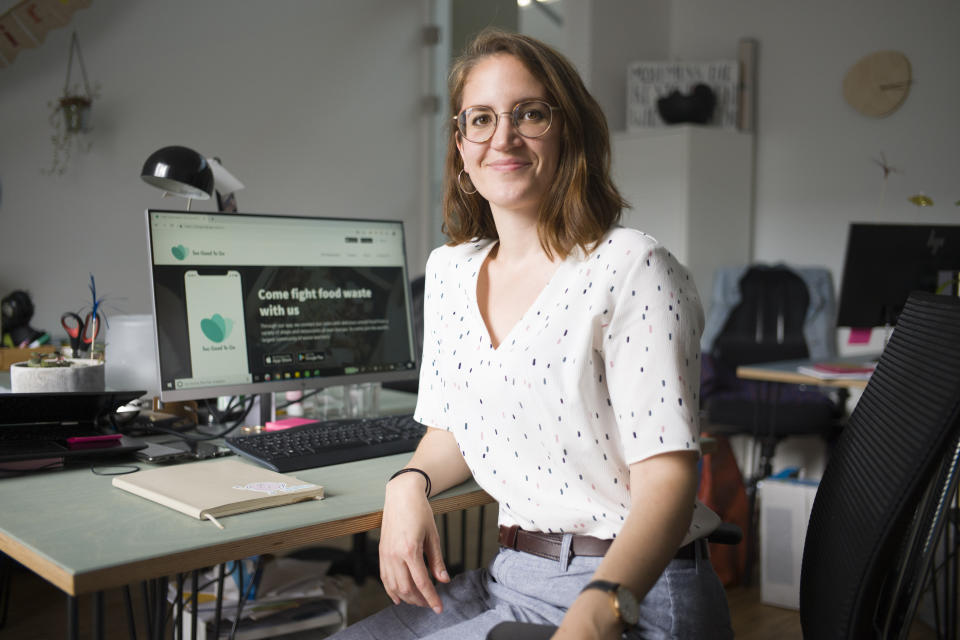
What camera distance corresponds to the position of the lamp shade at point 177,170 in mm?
1687

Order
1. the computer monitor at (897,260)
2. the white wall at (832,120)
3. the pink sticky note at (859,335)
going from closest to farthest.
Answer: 1. the computer monitor at (897,260)
2. the pink sticky note at (859,335)
3. the white wall at (832,120)

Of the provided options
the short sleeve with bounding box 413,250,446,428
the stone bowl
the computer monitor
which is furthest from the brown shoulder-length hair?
the computer monitor

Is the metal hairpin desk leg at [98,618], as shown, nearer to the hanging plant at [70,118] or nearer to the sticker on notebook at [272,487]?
the sticker on notebook at [272,487]

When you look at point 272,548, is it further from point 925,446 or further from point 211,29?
point 211,29

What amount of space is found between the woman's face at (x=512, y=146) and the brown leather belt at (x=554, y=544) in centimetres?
47

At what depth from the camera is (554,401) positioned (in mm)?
1107

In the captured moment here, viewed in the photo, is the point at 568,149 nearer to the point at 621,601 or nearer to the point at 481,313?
the point at 481,313

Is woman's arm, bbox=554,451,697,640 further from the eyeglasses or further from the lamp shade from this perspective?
the lamp shade

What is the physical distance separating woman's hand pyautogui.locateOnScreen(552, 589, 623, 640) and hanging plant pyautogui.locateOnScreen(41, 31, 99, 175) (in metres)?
3.73

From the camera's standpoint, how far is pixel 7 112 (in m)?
3.73

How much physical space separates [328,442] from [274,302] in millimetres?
334

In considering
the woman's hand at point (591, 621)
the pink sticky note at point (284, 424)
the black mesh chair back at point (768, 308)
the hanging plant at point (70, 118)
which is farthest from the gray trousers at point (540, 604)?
the hanging plant at point (70, 118)

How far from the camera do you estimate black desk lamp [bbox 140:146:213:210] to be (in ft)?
5.53

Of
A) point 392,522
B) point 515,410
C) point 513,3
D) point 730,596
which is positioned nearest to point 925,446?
point 515,410
